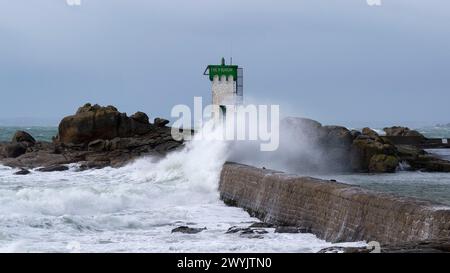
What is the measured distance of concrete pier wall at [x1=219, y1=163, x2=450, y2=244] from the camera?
658cm

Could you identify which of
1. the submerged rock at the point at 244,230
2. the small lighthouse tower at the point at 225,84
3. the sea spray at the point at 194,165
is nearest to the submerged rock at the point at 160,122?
the small lighthouse tower at the point at 225,84

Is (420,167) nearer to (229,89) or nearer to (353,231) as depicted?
(229,89)

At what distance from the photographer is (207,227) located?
9867 millimetres

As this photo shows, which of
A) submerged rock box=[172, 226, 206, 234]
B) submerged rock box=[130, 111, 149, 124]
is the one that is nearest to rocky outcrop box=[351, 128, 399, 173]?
submerged rock box=[130, 111, 149, 124]

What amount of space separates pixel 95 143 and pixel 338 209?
1578 centimetres

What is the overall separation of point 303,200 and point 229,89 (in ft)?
48.1

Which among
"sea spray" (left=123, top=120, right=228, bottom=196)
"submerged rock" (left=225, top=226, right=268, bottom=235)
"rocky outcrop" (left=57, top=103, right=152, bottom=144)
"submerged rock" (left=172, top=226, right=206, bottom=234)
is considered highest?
"rocky outcrop" (left=57, top=103, right=152, bottom=144)

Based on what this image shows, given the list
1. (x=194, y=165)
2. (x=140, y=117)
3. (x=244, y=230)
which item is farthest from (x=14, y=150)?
(x=244, y=230)

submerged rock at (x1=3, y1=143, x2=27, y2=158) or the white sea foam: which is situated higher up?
submerged rock at (x1=3, y1=143, x2=27, y2=158)

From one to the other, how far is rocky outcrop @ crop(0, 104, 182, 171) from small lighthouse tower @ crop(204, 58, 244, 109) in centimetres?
225

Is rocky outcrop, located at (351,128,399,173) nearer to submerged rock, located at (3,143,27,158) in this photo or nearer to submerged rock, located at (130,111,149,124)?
submerged rock, located at (130,111,149,124)

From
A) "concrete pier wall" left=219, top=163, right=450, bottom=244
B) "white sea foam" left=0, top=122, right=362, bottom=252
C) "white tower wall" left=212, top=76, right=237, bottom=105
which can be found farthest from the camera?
"white tower wall" left=212, top=76, right=237, bottom=105

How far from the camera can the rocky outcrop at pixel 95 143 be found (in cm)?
2150
